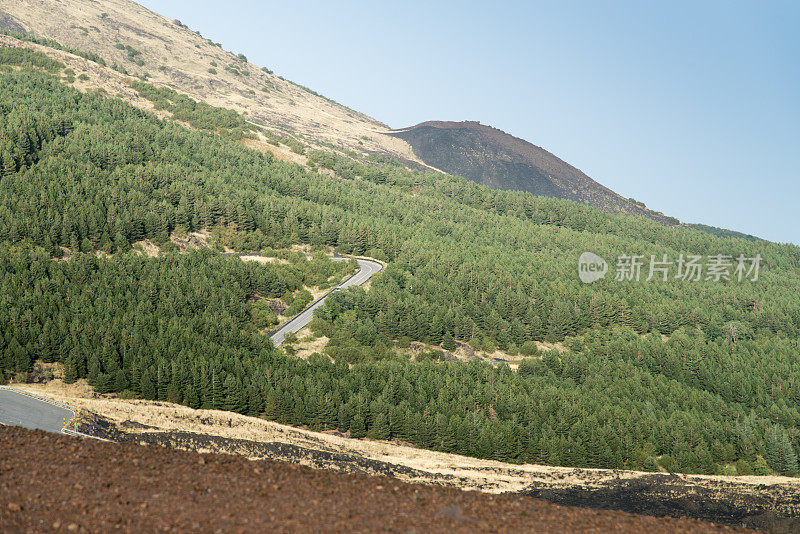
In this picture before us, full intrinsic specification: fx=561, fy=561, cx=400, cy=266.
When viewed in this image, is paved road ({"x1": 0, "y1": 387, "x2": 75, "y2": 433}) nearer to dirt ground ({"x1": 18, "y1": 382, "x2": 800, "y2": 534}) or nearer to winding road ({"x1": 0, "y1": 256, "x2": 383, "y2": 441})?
winding road ({"x1": 0, "y1": 256, "x2": 383, "y2": 441})

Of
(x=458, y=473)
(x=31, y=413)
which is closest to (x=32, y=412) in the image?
(x=31, y=413)

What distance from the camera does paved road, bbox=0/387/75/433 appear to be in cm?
4256

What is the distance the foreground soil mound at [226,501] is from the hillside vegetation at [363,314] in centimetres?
3660

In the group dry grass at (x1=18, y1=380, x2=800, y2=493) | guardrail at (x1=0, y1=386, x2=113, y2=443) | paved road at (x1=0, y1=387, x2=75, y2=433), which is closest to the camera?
guardrail at (x1=0, y1=386, x2=113, y2=443)

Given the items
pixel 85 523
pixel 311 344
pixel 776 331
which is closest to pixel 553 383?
pixel 311 344

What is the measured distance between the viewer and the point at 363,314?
10025cm

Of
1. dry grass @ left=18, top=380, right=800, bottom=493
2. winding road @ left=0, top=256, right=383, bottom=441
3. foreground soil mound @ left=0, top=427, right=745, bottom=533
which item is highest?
foreground soil mound @ left=0, top=427, right=745, bottom=533

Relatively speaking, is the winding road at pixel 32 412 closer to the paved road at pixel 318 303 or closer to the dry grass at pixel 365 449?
the dry grass at pixel 365 449

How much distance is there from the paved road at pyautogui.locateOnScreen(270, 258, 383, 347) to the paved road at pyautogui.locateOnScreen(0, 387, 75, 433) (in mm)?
39851

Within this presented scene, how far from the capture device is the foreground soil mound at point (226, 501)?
19.4m

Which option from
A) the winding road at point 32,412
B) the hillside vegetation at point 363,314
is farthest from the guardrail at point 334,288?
the winding road at point 32,412

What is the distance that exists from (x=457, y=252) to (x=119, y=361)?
8967 cm

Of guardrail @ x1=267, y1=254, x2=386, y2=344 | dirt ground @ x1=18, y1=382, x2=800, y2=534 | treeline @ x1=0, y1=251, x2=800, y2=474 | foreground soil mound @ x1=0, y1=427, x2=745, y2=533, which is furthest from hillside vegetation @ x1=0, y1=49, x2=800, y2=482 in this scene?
foreground soil mound @ x1=0, y1=427, x2=745, y2=533

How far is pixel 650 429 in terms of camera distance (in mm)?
71438
